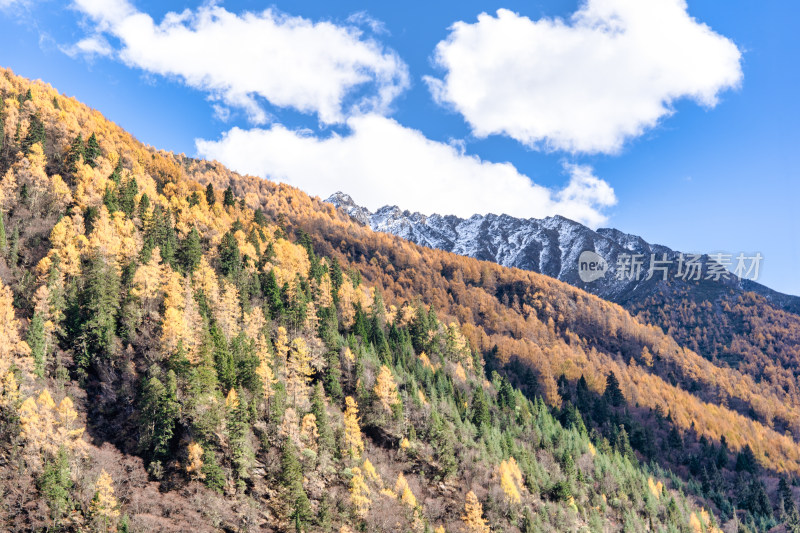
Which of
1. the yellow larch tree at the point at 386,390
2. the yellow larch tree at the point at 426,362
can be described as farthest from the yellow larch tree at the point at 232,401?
the yellow larch tree at the point at 426,362

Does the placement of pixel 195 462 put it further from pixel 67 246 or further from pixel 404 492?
pixel 67 246

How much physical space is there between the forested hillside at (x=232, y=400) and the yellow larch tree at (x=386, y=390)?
0.53 metres

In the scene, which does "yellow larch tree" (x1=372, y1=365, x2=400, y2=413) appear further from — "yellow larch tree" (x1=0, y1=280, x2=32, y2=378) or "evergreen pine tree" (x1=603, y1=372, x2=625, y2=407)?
"evergreen pine tree" (x1=603, y1=372, x2=625, y2=407)

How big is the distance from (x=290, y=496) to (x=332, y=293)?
7127 centimetres

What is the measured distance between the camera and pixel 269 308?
112 metres

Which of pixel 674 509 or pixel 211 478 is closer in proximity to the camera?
pixel 211 478

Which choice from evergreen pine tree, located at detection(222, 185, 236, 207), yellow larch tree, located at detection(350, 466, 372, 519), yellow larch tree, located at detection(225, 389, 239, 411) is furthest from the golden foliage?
evergreen pine tree, located at detection(222, 185, 236, 207)

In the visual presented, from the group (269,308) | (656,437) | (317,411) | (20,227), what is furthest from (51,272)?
(656,437)

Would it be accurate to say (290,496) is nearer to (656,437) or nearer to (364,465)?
(364,465)

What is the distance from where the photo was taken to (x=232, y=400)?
77312mm

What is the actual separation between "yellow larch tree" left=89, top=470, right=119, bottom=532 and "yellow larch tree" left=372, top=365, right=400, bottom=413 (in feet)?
162

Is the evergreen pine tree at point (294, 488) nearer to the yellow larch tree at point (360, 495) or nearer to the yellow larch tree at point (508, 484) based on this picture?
the yellow larch tree at point (360, 495)

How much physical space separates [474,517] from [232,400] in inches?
1759

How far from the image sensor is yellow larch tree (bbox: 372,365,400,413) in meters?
99.9
